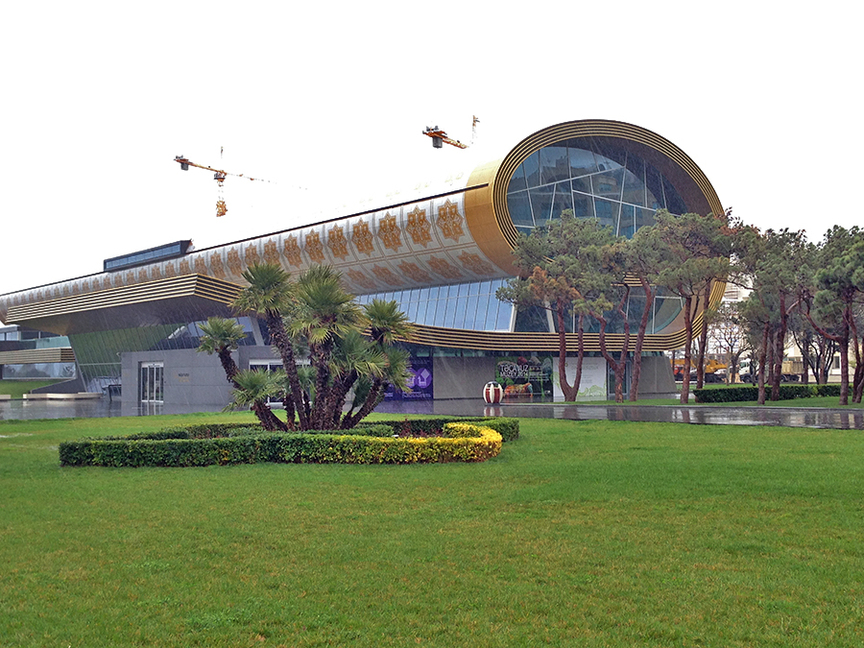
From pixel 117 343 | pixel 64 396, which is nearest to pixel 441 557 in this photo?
pixel 117 343

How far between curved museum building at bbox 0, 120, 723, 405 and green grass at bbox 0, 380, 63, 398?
14.8m

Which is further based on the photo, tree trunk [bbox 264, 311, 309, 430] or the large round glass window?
the large round glass window

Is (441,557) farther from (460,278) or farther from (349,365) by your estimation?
(460,278)

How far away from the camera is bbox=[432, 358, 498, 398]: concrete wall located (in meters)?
50.1

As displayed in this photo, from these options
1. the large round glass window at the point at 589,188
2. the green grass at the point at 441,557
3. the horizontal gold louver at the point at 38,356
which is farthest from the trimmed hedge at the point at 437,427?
the horizontal gold louver at the point at 38,356

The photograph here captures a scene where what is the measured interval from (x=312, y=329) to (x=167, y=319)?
125 feet

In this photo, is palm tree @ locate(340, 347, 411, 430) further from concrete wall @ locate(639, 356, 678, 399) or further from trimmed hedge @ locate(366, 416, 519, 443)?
concrete wall @ locate(639, 356, 678, 399)

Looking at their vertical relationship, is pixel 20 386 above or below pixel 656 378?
below

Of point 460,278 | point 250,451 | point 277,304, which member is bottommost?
point 250,451

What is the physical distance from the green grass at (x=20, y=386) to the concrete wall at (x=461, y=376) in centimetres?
4490

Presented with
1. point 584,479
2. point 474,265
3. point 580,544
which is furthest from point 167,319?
point 580,544

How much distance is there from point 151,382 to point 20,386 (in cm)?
3536

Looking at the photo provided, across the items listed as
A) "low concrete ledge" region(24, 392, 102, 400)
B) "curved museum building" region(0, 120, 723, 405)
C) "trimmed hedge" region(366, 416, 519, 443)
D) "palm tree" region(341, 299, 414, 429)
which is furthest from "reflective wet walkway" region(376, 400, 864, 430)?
"low concrete ledge" region(24, 392, 102, 400)

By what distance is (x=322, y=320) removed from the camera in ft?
61.3
